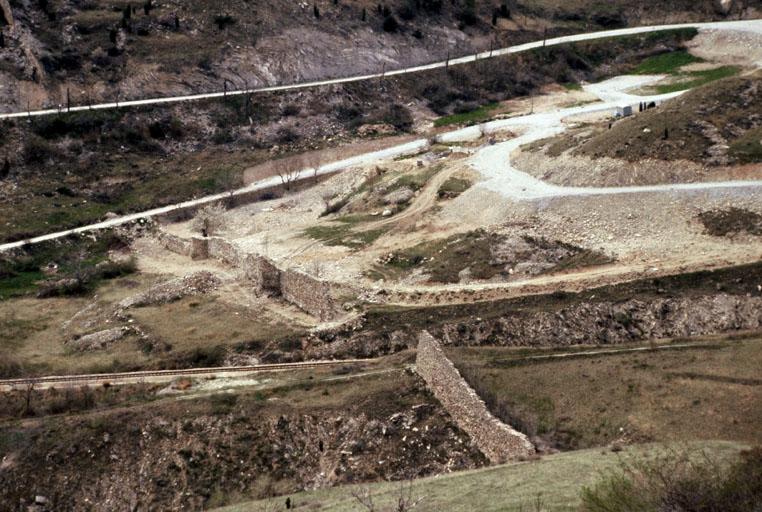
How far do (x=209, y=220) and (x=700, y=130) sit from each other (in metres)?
36.8

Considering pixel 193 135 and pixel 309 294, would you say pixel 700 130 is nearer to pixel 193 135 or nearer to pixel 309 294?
pixel 309 294

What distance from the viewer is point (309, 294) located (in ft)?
207

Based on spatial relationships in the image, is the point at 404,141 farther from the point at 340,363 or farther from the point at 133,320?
the point at 340,363

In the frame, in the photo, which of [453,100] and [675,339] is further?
[453,100]

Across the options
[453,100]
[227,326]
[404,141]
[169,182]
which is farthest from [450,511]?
[453,100]

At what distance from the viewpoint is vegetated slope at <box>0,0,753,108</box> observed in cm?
10644

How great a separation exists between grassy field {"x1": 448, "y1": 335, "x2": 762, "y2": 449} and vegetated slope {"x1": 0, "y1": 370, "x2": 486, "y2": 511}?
2879 millimetres

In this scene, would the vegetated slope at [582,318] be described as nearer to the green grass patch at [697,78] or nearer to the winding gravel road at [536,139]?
the winding gravel road at [536,139]

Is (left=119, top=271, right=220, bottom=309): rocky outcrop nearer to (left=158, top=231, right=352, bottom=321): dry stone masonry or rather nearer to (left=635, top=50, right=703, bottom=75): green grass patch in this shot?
(left=158, top=231, right=352, bottom=321): dry stone masonry

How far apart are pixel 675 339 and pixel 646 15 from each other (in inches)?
3884

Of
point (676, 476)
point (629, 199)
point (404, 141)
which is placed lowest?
point (404, 141)

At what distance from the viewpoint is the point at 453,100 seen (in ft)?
376

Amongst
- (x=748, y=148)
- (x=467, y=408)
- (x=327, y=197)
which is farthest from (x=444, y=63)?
(x=467, y=408)

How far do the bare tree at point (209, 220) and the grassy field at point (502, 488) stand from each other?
46.5m
